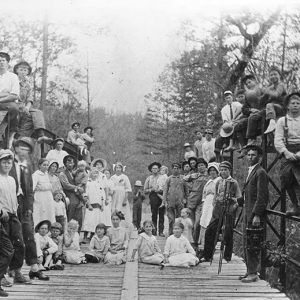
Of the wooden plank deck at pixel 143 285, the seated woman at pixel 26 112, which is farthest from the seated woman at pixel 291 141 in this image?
the seated woman at pixel 26 112

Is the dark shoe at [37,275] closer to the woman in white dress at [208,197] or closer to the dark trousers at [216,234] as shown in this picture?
the dark trousers at [216,234]

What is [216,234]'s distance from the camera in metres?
8.66

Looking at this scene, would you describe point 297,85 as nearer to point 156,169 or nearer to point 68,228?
point 156,169

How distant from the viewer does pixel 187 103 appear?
2841cm

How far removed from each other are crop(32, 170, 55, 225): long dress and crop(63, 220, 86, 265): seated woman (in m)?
0.44

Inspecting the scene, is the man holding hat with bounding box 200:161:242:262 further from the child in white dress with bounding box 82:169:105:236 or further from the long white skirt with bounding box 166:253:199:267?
the child in white dress with bounding box 82:169:105:236

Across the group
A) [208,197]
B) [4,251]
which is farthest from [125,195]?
[4,251]

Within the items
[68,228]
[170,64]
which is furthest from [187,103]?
[68,228]

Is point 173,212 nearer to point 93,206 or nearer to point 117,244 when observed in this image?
point 93,206

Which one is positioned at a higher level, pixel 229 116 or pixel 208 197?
pixel 229 116

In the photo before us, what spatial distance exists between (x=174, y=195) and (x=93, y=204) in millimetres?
1706

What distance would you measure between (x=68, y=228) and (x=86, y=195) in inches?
70.3

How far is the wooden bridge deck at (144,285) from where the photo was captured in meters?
6.53

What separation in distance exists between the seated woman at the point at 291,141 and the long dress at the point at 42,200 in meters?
4.13
